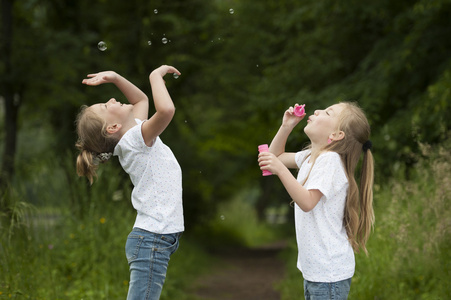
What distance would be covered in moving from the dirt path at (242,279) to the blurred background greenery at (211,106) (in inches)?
15.0

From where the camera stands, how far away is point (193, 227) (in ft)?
46.9

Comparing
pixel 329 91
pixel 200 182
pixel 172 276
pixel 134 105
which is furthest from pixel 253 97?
pixel 134 105

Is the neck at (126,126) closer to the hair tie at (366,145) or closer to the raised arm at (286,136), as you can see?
the raised arm at (286,136)

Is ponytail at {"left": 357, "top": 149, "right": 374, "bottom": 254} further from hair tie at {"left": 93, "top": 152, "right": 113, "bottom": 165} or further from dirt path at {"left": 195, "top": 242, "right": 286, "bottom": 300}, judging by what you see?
dirt path at {"left": 195, "top": 242, "right": 286, "bottom": 300}

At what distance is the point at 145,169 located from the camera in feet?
9.25

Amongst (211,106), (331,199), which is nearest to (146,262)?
(331,199)

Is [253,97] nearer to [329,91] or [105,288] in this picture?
[329,91]

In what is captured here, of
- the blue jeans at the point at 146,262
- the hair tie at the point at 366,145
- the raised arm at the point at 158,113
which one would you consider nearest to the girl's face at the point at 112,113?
the raised arm at the point at 158,113

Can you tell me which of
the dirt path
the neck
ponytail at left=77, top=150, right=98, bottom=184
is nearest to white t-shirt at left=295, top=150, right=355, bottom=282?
the neck

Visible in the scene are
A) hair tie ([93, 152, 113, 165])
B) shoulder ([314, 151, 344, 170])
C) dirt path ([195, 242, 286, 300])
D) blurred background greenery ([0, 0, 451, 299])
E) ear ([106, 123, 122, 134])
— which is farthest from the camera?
dirt path ([195, 242, 286, 300])

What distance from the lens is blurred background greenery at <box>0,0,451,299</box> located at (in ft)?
15.2

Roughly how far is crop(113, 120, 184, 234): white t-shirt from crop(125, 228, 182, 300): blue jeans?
5 centimetres

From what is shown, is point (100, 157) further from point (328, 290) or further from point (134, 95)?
point (328, 290)

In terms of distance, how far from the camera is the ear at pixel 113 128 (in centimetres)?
285
